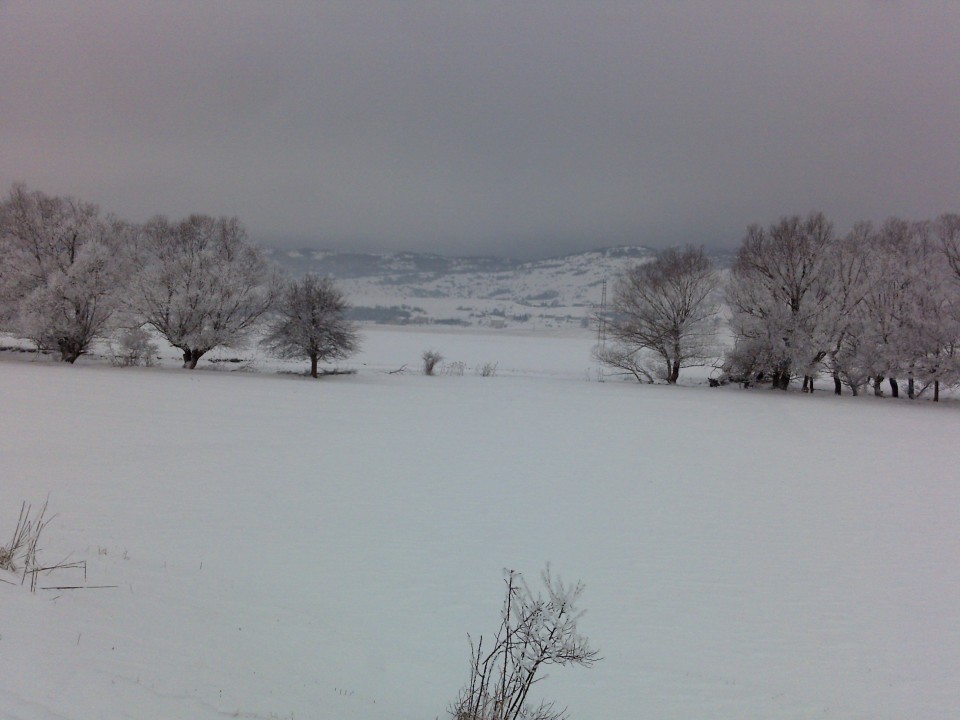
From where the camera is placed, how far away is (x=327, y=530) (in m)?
12.9

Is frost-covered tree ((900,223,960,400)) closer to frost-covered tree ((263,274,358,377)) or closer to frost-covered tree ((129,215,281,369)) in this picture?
frost-covered tree ((263,274,358,377))

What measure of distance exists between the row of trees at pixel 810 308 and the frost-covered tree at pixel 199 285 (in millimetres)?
28932

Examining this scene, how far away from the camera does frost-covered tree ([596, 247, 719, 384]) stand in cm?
4862

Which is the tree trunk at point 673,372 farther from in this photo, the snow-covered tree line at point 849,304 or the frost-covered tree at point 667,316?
the snow-covered tree line at point 849,304

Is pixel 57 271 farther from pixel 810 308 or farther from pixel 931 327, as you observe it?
pixel 931 327

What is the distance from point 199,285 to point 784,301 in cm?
4357

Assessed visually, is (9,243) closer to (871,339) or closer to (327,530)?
(327,530)

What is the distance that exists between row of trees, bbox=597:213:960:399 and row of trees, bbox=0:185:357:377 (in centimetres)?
2499

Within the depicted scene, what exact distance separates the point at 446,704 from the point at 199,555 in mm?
6017

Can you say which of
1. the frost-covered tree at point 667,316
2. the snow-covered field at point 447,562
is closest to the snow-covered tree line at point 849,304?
the frost-covered tree at point 667,316

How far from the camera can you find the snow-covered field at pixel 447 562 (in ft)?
21.1

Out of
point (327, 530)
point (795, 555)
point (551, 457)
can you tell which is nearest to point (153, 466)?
point (327, 530)

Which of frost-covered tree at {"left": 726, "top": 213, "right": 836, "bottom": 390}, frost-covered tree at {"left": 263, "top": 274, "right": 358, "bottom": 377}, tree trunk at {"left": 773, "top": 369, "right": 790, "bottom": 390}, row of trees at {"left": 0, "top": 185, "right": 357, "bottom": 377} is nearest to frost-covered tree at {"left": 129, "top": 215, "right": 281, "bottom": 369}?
row of trees at {"left": 0, "top": 185, "right": 357, "bottom": 377}

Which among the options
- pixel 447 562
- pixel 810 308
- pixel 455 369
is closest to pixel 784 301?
pixel 810 308
